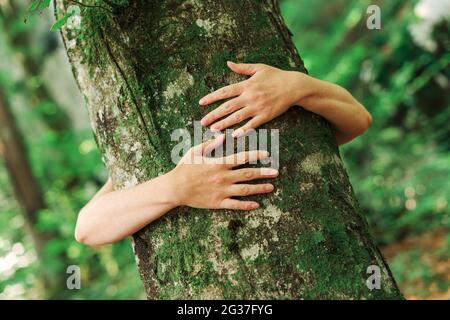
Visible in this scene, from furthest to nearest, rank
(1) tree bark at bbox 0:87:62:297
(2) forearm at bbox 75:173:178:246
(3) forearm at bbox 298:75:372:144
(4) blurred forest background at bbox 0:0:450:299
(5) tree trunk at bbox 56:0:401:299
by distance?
(1) tree bark at bbox 0:87:62:297 → (4) blurred forest background at bbox 0:0:450:299 → (3) forearm at bbox 298:75:372:144 → (2) forearm at bbox 75:173:178:246 → (5) tree trunk at bbox 56:0:401:299

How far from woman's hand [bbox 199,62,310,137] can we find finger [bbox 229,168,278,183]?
135 mm

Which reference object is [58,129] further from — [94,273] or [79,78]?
[79,78]

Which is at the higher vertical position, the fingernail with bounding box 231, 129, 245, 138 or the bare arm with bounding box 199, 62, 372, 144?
the bare arm with bounding box 199, 62, 372, 144

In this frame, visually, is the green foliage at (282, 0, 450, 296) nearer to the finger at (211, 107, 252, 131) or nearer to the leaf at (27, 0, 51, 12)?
the finger at (211, 107, 252, 131)

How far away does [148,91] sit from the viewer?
193 centimetres

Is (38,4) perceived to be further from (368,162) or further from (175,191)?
(368,162)

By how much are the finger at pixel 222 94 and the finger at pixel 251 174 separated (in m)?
0.27

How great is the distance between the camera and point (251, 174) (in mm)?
1801

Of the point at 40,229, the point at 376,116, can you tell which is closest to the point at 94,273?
the point at 40,229

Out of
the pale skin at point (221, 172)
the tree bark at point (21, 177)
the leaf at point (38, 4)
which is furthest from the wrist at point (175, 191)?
the tree bark at point (21, 177)

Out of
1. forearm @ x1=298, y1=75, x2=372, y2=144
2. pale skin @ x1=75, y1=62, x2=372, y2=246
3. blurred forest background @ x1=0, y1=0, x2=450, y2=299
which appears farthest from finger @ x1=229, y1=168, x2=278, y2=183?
blurred forest background @ x1=0, y1=0, x2=450, y2=299

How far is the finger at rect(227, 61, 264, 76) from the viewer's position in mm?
1879

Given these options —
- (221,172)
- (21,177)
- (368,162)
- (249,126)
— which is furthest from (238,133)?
(21,177)

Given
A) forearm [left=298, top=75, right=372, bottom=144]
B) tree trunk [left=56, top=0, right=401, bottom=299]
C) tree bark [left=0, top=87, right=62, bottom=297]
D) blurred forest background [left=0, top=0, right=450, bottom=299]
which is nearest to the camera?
tree trunk [left=56, top=0, right=401, bottom=299]
